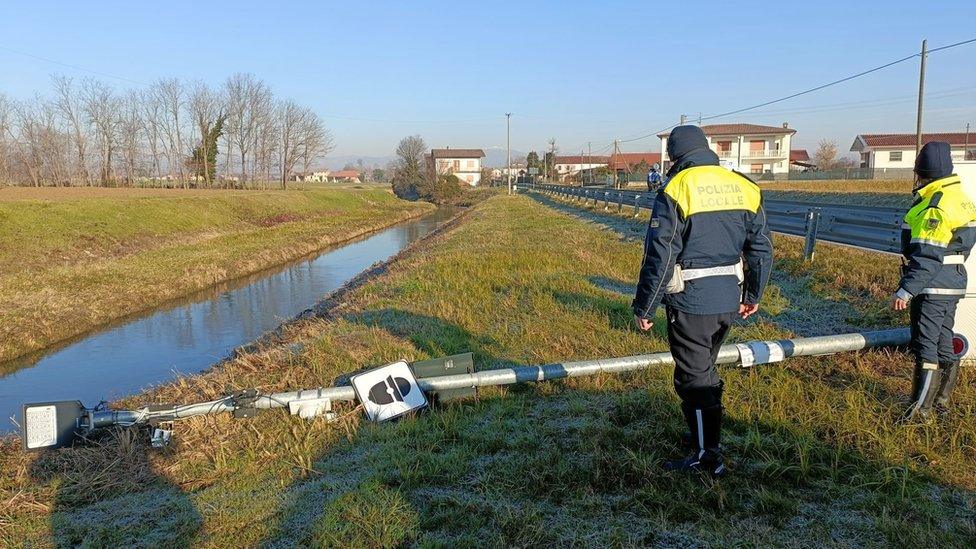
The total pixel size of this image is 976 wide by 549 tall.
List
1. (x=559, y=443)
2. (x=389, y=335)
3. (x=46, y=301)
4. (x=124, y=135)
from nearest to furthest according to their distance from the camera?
(x=559, y=443) → (x=389, y=335) → (x=46, y=301) → (x=124, y=135)

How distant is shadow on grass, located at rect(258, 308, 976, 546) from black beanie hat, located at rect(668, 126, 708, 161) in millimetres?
1787

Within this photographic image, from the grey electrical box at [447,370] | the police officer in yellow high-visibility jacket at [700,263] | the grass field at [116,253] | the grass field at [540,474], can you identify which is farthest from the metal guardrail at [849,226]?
the grass field at [116,253]

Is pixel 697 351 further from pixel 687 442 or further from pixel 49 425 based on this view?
pixel 49 425

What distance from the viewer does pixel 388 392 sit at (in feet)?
15.0

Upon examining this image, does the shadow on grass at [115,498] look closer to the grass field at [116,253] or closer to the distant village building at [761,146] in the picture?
the grass field at [116,253]

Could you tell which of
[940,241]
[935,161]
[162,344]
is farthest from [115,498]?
[162,344]

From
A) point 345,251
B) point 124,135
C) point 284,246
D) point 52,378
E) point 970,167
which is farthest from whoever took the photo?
point 124,135

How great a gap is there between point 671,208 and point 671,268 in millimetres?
327

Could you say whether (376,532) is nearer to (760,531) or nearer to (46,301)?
(760,531)

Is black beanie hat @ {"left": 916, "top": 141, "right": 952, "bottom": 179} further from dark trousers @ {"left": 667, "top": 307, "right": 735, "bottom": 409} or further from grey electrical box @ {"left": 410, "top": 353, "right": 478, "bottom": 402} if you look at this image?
grey electrical box @ {"left": 410, "top": 353, "right": 478, "bottom": 402}

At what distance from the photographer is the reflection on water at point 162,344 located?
902 cm

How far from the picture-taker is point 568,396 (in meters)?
4.65

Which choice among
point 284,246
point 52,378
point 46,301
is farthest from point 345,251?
point 52,378

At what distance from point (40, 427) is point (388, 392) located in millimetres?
2453
